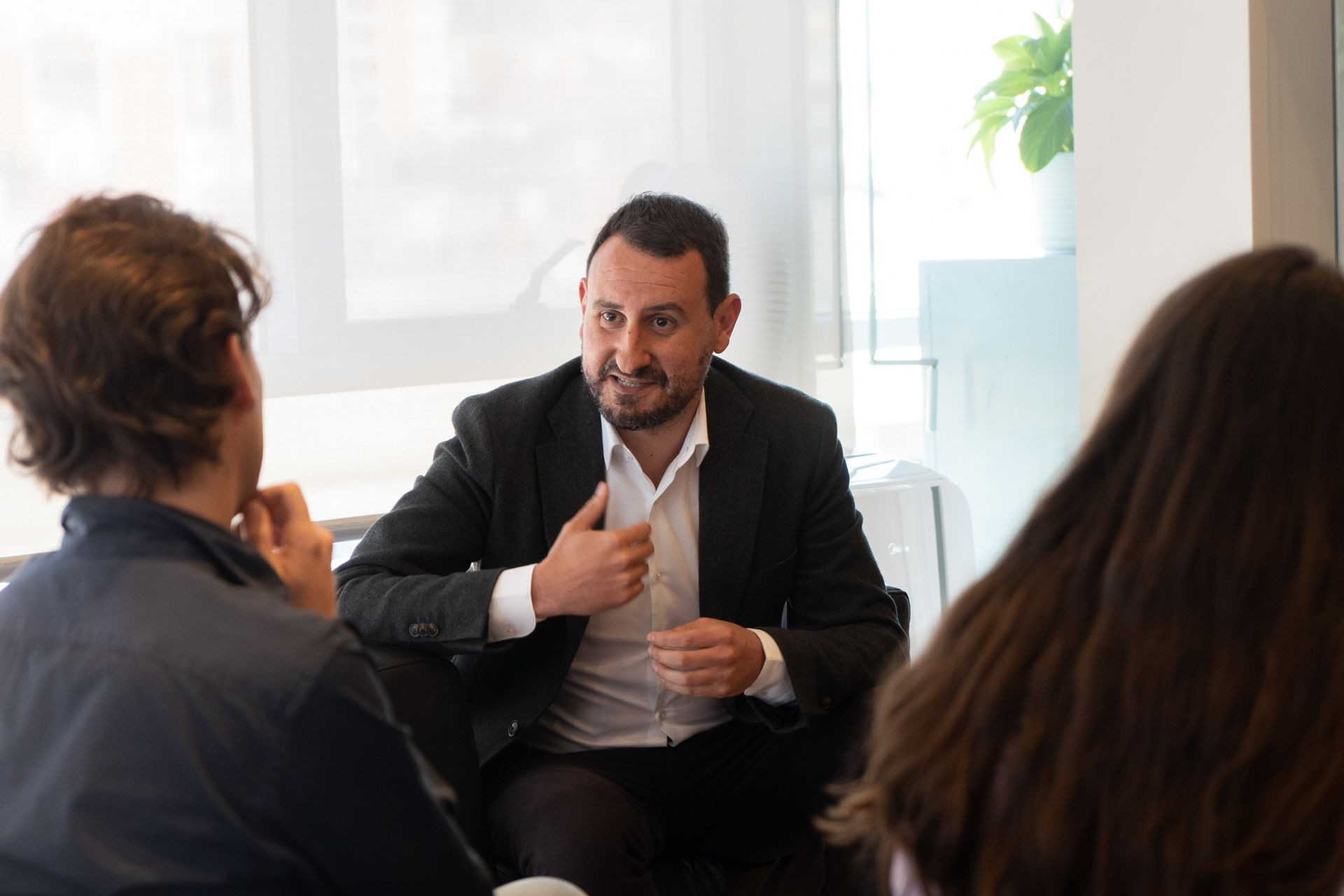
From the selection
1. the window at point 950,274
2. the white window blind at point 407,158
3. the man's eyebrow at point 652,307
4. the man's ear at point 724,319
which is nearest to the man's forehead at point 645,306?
the man's eyebrow at point 652,307

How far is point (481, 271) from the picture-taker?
2820 mm

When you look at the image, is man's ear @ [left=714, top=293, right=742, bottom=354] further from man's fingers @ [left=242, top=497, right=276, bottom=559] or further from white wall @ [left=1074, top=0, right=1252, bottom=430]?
man's fingers @ [left=242, top=497, right=276, bottom=559]

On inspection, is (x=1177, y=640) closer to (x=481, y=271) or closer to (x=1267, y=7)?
(x=1267, y=7)

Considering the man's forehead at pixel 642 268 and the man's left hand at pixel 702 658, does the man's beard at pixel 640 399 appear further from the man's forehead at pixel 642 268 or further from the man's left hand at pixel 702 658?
the man's left hand at pixel 702 658

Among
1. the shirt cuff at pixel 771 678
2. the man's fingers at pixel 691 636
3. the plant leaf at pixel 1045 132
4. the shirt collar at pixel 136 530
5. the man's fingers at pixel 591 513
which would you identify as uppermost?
the plant leaf at pixel 1045 132

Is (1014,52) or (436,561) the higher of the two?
(1014,52)

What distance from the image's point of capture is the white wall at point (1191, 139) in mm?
2383

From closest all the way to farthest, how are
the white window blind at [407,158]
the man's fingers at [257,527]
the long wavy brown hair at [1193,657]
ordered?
the long wavy brown hair at [1193,657], the man's fingers at [257,527], the white window blind at [407,158]

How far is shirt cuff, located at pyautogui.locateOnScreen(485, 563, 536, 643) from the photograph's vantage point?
1.93 meters

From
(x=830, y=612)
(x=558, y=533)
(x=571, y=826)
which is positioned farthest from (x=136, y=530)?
A: (x=830, y=612)

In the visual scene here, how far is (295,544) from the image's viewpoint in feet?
4.45

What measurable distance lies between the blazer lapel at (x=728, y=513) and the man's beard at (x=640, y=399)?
109 millimetres

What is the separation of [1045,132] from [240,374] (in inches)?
98.8

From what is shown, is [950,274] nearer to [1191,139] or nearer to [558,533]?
[1191,139]
